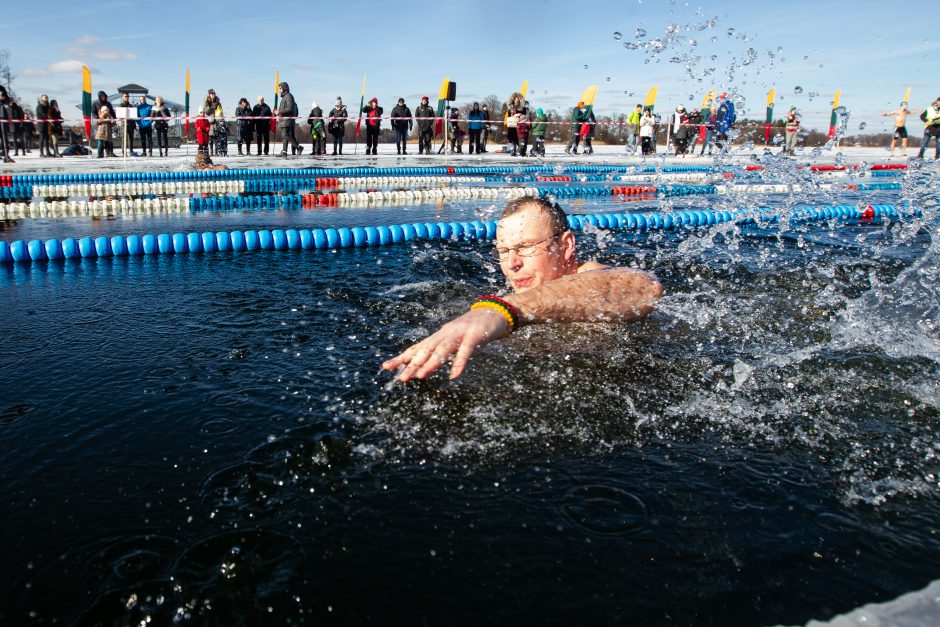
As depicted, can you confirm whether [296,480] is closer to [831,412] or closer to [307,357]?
[307,357]

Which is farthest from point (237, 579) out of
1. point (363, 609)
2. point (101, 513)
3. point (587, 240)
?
point (587, 240)

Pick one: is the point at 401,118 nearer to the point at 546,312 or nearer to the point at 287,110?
the point at 287,110

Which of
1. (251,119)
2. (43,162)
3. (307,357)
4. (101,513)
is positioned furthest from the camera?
(251,119)

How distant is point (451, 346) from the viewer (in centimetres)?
194

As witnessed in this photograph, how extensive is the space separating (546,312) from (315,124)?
18.7 meters

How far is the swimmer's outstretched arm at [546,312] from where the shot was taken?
1902 mm

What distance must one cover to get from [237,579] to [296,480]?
418mm

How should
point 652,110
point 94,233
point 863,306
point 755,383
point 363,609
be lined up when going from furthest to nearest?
point 652,110, point 94,233, point 863,306, point 755,383, point 363,609

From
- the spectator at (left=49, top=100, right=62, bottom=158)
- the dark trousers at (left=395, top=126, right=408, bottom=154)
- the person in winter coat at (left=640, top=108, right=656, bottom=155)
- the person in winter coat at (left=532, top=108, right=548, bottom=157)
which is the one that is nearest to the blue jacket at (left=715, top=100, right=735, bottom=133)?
the person in winter coat at (left=640, top=108, right=656, bottom=155)

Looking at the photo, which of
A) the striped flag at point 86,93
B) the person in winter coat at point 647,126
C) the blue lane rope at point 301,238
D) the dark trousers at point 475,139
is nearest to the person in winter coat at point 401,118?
the dark trousers at point 475,139

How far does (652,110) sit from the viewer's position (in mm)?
20594

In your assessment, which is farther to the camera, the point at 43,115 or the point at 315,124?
the point at 315,124

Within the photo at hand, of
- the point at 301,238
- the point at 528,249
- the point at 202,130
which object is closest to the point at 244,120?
the point at 202,130

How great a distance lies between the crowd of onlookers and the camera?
53.4ft
